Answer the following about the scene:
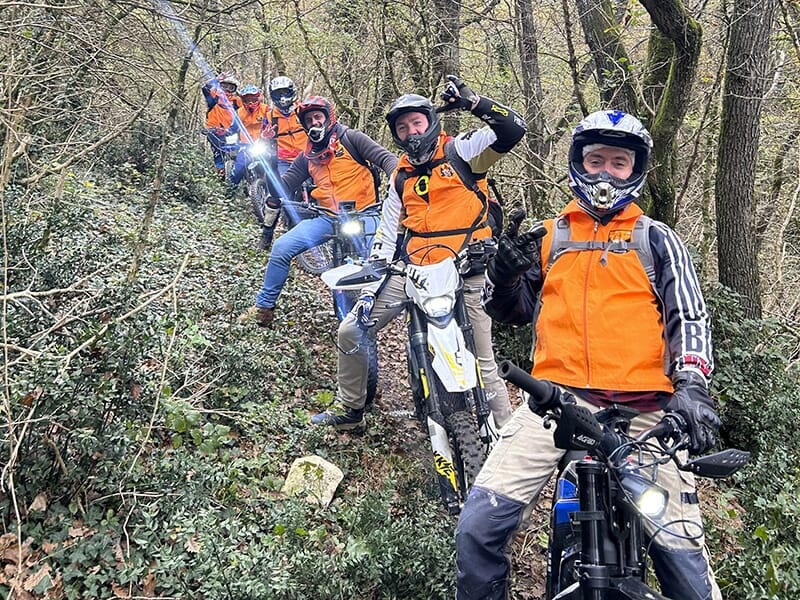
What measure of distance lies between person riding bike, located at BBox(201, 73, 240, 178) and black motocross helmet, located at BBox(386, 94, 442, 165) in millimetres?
8169

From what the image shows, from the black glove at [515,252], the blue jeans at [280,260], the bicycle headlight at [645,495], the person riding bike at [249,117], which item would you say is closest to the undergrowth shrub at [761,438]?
→ the bicycle headlight at [645,495]

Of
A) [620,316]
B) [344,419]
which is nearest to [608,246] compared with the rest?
[620,316]

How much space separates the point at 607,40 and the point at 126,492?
630cm

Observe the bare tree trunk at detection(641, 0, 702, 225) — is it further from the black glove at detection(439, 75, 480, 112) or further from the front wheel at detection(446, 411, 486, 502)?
the front wheel at detection(446, 411, 486, 502)

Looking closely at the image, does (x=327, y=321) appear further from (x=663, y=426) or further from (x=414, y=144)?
(x=663, y=426)

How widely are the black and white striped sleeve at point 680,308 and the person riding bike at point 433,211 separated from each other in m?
1.95

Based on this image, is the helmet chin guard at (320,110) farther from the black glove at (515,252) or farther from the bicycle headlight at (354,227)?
the black glove at (515,252)

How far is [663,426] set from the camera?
2180mm

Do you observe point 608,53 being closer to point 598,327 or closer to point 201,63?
point 598,327

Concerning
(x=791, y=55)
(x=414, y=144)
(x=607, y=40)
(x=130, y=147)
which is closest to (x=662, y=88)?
(x=607, y=40)

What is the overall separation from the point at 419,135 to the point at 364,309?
1.36 metres

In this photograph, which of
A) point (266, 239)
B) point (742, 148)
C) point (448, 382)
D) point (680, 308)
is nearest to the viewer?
point (680, 308)

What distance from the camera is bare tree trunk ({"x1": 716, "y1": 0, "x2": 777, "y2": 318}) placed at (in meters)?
6.09

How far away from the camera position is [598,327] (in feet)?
9.27
